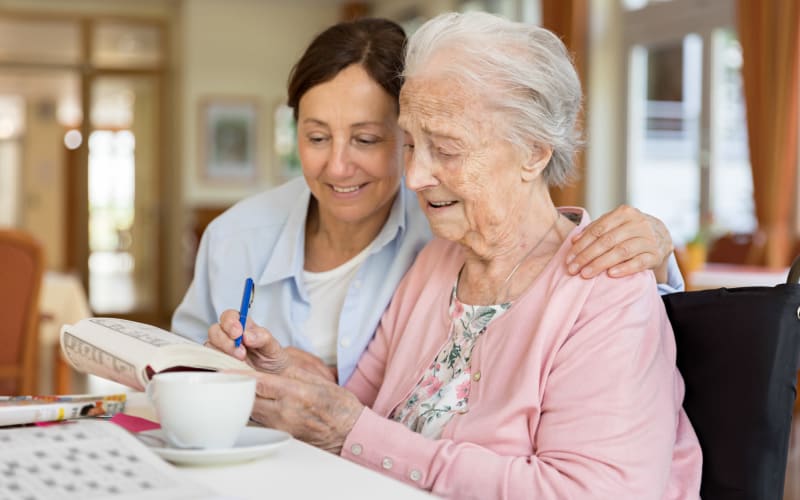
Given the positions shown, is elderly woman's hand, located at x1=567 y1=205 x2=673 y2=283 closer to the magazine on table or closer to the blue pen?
the blue pen

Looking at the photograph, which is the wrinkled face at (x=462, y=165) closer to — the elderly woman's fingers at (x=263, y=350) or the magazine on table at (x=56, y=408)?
the elderly woman's fingers at (x=263, y=350)

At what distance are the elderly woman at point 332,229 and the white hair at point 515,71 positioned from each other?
0.97 ft

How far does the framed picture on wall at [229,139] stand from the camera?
10469 millimetres

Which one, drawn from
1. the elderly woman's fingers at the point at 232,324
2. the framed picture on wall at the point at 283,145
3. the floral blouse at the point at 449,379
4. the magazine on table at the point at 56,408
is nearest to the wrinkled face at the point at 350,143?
the floral blouse at the point at 449,379

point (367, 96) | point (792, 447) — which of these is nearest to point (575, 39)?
point (792, 447)

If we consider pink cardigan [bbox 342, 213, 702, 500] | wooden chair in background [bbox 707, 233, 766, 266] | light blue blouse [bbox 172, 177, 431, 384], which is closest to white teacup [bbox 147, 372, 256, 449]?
pink cardigan [bbox 342, 213, 702, 500]

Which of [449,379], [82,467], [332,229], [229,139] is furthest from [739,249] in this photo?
[229,139]

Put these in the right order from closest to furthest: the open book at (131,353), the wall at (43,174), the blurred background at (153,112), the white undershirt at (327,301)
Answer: the open book at (131,353) → the white undershirt at (327,301) → the blurred background at (153,112) → the wall at (43,174)

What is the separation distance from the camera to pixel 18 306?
388 centimetres

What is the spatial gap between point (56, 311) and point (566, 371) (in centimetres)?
390

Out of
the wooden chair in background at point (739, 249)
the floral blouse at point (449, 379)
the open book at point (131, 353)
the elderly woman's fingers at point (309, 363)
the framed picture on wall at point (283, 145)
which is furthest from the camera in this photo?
the framed picture on wall at point (283, 145)

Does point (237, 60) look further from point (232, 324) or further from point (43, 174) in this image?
point (232, 324)

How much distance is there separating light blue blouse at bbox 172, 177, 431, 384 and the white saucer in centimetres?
67

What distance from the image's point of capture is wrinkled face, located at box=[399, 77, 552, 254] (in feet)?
4.87
